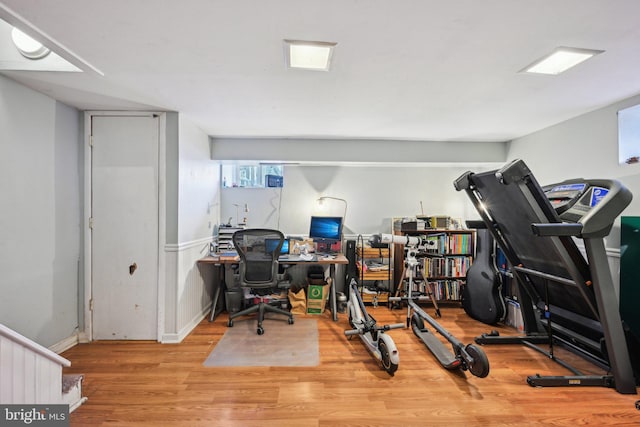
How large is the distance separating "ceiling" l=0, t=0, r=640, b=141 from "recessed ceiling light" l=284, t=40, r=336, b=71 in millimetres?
50

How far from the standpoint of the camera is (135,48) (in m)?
1.57

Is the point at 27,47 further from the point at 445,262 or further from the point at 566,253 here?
the point at 445,262

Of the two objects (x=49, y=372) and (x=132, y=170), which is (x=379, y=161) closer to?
(x=132, y=170)

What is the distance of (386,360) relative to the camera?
83.4 inches

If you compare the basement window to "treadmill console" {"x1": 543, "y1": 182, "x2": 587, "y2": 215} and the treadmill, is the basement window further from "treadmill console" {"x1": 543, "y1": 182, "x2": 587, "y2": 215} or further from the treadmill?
"treadmill console" {"x1": 543, "y1": 182, "x2": 587, "y2": 215}

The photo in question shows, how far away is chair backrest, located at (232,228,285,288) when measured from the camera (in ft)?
9.63

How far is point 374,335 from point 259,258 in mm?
1462

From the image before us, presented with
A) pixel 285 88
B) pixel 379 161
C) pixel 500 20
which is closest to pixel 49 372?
pixel 285 88

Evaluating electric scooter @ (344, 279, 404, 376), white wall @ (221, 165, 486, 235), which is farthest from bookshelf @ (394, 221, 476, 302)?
electric scooter @ (344, 279, 404, 376)

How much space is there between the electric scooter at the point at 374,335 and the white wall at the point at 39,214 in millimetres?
2650

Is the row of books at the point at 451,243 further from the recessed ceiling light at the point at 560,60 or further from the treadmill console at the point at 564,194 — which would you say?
the recessed ceiling light at the point at 560,60

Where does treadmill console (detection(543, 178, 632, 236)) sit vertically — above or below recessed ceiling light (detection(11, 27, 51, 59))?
below

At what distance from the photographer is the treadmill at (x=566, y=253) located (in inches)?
68.1

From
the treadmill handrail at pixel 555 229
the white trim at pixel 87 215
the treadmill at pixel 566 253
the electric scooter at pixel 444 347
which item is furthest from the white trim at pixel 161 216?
the treadmill handrail at pixel 555 229
